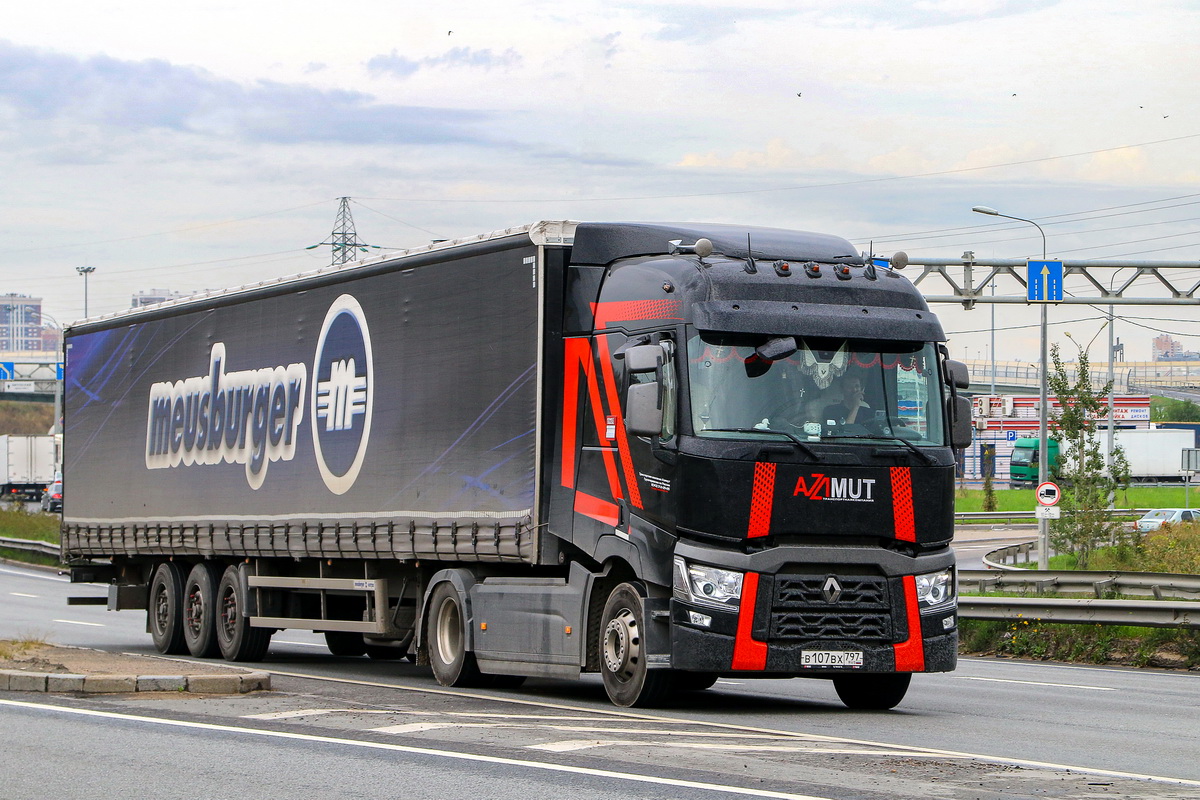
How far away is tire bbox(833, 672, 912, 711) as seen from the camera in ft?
43.3

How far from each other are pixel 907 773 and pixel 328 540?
9.23 meters

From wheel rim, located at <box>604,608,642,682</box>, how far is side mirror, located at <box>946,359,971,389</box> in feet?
10.3

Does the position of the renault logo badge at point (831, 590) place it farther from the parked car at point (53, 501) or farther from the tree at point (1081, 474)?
the parked car at point (53, 501)

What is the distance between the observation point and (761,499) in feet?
39.3

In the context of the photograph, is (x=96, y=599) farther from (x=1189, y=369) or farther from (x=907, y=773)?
(x=1189, y=369)

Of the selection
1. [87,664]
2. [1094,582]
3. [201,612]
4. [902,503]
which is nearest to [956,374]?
[902,503]

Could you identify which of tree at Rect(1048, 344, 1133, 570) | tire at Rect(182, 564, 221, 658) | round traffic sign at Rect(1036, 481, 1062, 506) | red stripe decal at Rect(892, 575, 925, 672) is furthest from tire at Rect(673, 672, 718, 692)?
tree at Rect(1048, 344, 1133, 570)

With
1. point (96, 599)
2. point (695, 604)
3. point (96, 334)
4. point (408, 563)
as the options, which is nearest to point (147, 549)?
point (96, 599)

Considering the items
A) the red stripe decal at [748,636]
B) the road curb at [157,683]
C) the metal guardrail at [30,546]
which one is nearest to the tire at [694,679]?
the red stripe decal at [748,636]

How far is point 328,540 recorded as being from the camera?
668 inches

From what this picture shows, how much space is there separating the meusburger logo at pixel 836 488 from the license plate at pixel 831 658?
114 cm

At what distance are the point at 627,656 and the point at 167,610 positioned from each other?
994 cm

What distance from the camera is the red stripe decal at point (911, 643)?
1240 cm

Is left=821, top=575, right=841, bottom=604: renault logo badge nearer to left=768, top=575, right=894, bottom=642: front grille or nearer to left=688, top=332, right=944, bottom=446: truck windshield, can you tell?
left=768, top=575, right=894, bottom=642: front grille
